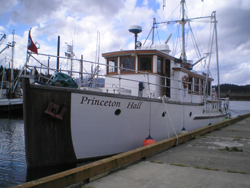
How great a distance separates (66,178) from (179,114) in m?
6.49

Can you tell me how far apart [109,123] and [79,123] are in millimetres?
924

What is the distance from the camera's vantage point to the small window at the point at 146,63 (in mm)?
9320

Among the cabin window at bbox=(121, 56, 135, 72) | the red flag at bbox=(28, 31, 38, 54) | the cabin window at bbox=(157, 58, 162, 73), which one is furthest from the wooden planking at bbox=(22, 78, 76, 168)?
the cabin window at bbox=(157, 58, 162, 73)

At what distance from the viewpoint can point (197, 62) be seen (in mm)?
14539

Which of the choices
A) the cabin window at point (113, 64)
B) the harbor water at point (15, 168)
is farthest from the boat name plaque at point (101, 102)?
the cabin window at point (113, 64)

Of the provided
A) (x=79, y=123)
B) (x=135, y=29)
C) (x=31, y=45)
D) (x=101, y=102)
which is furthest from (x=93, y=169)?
(x=135, y=29)

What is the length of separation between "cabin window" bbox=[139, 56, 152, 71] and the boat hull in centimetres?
218

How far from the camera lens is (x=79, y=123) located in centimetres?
577

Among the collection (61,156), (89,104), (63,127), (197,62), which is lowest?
(61,156)

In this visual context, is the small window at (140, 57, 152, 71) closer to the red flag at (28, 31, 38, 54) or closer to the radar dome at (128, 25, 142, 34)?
the radar dome at (128, 25, 142, 34)

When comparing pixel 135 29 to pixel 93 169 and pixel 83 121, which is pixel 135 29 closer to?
pixel 83 121

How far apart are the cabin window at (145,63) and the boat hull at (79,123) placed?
2183 millimetres

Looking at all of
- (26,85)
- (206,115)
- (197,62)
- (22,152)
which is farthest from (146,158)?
(197,62)

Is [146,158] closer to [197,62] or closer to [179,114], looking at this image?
[179,114]
